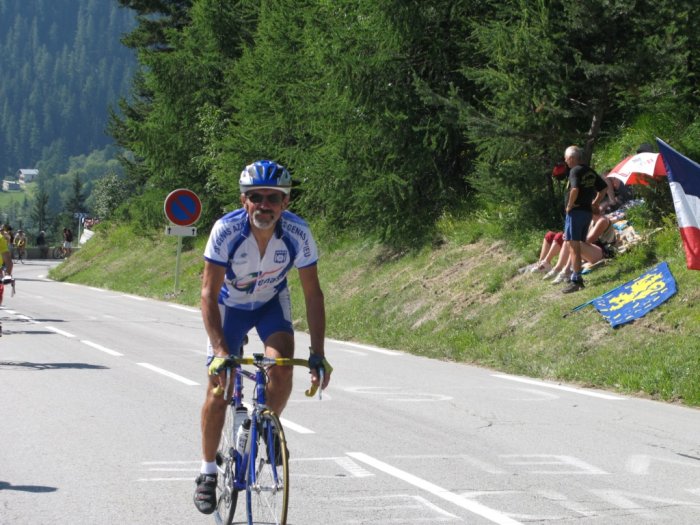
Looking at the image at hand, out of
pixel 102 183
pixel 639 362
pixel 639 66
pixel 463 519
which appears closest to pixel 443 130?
pixel 639 66

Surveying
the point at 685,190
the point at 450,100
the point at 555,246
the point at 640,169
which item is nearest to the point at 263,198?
the point at 685,190

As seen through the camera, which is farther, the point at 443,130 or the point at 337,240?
the point at 337,240

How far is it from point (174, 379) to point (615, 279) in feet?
19.4

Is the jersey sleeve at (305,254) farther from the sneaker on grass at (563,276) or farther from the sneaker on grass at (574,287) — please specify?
the sneaker on grass at (563,276)

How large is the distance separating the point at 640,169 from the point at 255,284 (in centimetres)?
1086

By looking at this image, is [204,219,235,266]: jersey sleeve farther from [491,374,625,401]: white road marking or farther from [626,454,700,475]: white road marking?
[491,374,625,401]: white road marking

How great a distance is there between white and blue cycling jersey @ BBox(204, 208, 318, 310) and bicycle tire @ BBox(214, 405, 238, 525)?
60 centimetres

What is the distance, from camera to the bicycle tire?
5.12 metres

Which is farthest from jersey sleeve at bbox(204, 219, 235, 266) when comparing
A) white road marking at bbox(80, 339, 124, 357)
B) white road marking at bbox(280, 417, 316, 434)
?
white road marking at bbox(80, 339, 124, 357)

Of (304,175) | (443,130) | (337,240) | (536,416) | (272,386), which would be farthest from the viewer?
(337,240)

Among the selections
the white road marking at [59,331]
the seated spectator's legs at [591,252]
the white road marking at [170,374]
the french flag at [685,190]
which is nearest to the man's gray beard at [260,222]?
the french flag at [685,190]

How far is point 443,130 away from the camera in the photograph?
19.7 metres

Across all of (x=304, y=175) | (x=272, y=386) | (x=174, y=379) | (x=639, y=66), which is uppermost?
(x=639, y=66)

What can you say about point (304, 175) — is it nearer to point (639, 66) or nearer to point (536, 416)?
point (639, 66)
